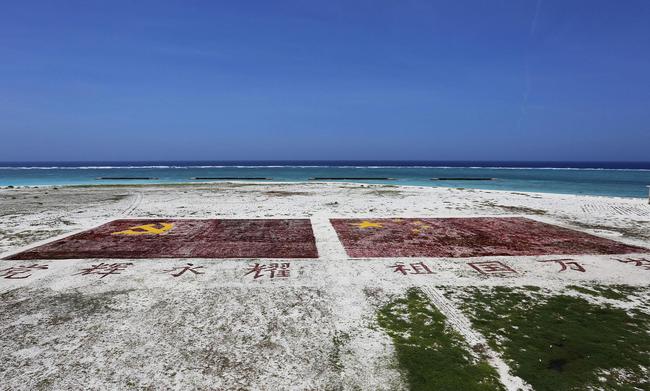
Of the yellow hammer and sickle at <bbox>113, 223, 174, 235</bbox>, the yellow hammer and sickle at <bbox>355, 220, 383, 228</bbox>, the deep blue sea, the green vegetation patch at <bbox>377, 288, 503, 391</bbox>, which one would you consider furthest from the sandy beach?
the deep blue sea

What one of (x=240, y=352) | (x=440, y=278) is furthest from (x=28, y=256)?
(x=440, y=278)

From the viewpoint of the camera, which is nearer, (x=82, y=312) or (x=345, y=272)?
(x=82, y=312)

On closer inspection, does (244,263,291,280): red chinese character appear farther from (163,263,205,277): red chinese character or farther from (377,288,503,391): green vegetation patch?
(377,288,503,391): green vegetation patch

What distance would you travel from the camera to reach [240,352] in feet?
14.8

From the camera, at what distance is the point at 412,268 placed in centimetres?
796

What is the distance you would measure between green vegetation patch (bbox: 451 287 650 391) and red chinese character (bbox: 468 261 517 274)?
47.8 inches

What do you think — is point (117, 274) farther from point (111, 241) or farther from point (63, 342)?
point (111, 241)

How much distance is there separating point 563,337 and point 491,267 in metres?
3.28

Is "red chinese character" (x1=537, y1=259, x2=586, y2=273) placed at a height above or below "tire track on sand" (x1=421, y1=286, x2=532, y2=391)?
above

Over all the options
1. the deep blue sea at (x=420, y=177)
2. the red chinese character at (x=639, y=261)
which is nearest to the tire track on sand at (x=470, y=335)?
the red chinese character at (x=639, y=261)

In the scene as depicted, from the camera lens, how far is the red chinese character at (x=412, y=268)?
7688mm

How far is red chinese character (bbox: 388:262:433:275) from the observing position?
25.2ft

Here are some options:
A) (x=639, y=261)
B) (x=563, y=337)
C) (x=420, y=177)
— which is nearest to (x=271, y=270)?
(x=563, y=337)

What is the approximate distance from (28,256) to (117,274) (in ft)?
10.7
